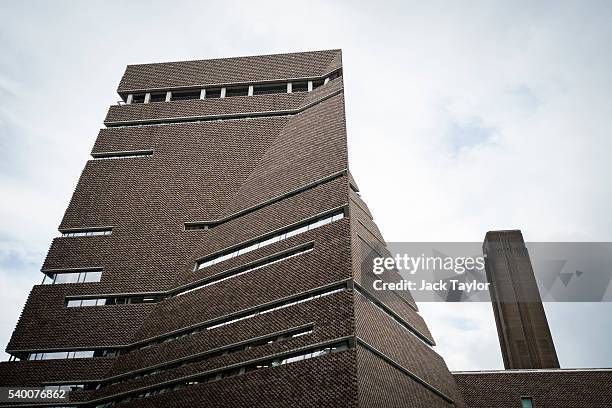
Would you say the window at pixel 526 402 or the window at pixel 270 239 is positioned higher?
the window at pixel 270 239

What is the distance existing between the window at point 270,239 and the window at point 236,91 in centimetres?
1875

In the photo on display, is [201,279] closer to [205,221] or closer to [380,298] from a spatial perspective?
[205,221]

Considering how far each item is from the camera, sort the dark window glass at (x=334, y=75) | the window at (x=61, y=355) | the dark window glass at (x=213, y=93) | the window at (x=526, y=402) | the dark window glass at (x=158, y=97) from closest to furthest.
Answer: the window at (x=526, y=402)
the window at (x=61, y=355)
the dark window glass at (x=334, y=75)
the dark window glass at (x=213, y=93)
the dark window glass at (x=158, y=97)

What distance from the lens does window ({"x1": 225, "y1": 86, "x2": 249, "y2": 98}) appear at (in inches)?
1842

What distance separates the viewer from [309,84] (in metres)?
44.9

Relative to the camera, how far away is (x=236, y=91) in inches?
1853

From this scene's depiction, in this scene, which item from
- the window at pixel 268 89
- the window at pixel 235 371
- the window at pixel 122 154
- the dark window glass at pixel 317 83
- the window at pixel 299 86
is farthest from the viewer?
the window at pixel 268 89

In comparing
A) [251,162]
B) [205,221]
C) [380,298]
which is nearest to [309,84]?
[251,162]

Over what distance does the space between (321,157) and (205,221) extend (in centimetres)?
1018

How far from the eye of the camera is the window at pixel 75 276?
120ft

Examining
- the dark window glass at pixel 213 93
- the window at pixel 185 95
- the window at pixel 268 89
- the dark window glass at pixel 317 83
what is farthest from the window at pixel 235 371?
the window at pixel 185 95

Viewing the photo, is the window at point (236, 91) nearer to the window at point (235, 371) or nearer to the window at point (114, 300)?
the window at point (114, 300)

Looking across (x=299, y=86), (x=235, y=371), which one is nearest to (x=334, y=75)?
(x=299, y=86)

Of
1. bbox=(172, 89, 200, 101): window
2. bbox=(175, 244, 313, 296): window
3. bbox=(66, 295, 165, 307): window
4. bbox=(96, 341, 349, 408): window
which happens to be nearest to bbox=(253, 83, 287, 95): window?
bbox=(172, 89, 200, 101): window
